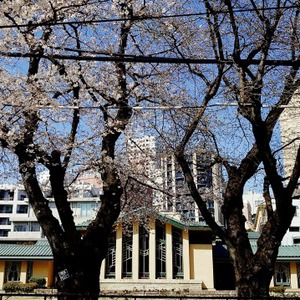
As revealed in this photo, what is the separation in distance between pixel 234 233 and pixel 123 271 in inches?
710

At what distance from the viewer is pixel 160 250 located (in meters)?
24.7

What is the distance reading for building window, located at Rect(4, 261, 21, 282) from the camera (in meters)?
25.9

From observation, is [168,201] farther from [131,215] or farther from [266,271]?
[266,271]

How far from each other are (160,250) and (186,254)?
1.68 m

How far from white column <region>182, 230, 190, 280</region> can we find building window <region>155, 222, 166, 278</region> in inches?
48.5

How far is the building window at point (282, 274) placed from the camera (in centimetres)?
→ 2450

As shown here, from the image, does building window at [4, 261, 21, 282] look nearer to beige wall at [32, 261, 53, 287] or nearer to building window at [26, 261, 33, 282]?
building window at [26, 261, 33, 282]

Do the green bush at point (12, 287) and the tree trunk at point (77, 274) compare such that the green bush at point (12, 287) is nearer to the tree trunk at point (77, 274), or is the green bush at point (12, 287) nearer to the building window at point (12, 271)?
the building window at point (12, 271)

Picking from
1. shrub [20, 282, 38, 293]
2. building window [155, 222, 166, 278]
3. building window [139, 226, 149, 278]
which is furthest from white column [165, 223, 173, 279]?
shrub [20, 282, 38, 293]

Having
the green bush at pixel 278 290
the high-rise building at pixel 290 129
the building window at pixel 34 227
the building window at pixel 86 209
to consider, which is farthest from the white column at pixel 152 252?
the building window at pixel 34 227

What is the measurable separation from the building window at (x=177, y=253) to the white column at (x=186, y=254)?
9.5 inches

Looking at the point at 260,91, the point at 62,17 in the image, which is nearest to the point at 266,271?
the point at 260,91

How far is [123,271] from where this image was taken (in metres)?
24.6

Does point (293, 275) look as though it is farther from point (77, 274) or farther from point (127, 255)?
point (77, 274)
